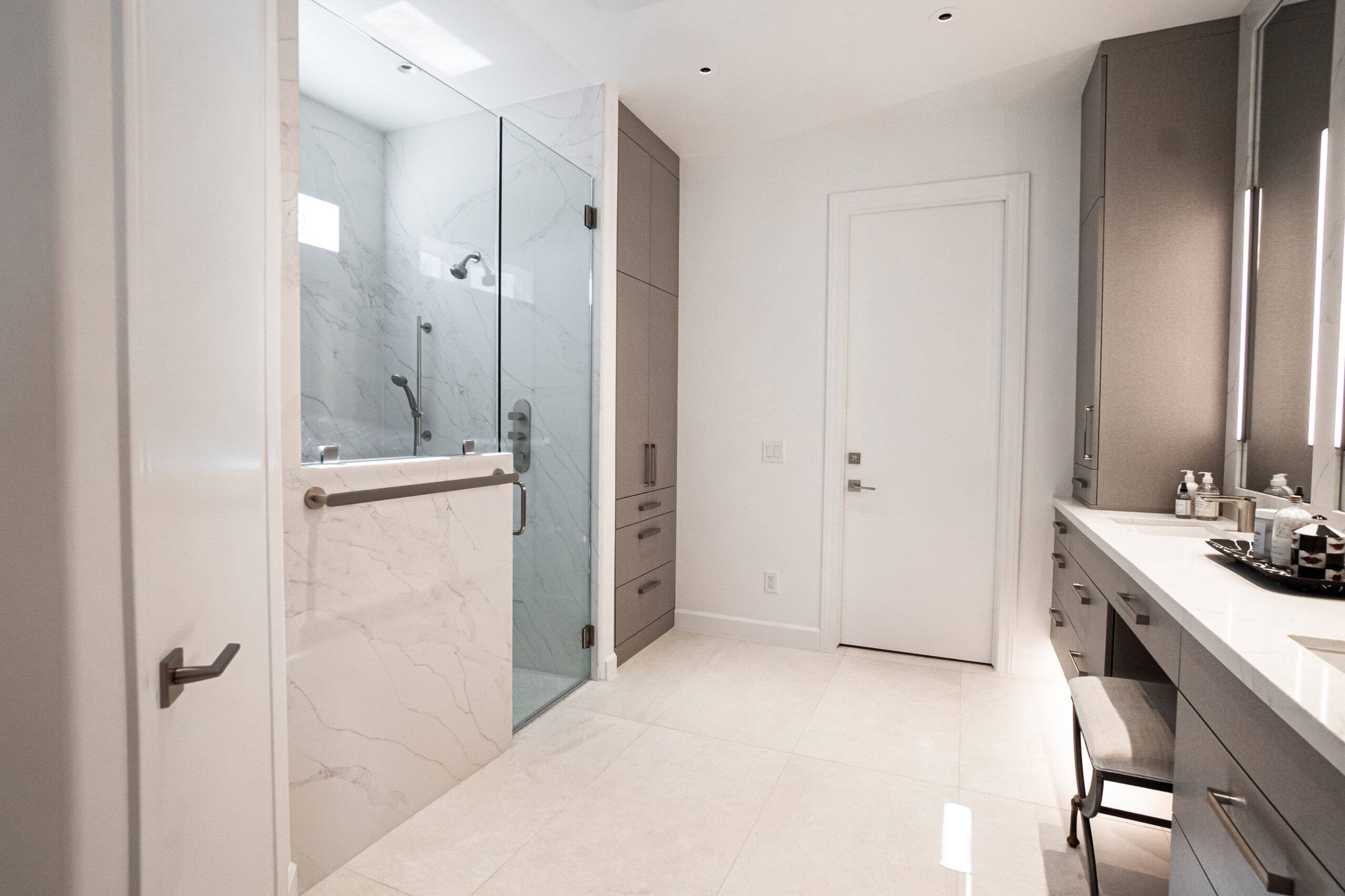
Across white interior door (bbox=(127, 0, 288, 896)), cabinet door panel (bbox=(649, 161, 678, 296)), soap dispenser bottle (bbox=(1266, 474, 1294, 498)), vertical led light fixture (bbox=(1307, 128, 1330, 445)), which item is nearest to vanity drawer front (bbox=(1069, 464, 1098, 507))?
soap dispenser bottle (bbox=(1266, 474, 1294, 498))

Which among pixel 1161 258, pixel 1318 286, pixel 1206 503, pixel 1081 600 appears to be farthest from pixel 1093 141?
pixel 1081 600

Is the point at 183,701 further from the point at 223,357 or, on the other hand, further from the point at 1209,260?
the point at 1209,260

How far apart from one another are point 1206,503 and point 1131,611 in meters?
0.97

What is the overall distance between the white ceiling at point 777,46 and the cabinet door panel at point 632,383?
85 cm

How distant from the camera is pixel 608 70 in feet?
8.76

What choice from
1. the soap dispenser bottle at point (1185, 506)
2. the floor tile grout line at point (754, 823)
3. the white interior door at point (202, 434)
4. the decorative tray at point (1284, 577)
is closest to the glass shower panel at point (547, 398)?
the floor tile grout line at point (754, 823)

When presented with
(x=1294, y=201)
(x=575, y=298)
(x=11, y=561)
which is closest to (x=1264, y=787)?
(x=11, y=561)

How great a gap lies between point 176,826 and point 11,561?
0.44 m

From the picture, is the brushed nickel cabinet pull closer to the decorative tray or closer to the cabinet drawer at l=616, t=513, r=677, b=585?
the decorative tray

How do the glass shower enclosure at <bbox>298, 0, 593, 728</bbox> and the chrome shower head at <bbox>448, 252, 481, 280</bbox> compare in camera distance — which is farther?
the chrome shower head at <bbox>448, 252, 481, 280</bbox>

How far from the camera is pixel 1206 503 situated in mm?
2199

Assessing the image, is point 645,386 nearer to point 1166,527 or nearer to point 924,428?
point 924,428

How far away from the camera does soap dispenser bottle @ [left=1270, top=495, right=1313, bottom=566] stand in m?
1.35

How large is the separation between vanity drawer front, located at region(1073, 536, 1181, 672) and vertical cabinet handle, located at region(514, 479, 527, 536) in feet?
5.73
